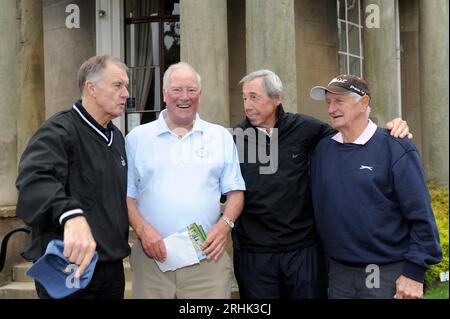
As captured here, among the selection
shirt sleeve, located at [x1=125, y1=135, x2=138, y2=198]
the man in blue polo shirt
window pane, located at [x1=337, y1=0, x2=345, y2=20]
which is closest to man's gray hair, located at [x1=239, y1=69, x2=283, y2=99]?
the man in blue polo shirt

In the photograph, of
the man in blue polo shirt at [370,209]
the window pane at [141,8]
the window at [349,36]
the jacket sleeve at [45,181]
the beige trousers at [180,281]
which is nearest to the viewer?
the jacket sleeve at [45,181]

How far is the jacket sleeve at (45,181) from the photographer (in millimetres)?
2605

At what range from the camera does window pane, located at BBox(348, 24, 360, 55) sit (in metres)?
10.8

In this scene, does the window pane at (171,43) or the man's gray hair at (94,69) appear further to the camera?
the window pane at (171,43)

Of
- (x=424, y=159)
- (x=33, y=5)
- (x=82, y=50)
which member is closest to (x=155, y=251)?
(x=33, y=5)

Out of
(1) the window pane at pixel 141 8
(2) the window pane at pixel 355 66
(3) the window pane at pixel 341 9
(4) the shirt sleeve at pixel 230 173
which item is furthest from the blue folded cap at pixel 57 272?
(2) the window pane at pixel 355 66

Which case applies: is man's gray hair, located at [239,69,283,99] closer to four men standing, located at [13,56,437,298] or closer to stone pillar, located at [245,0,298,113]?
four men standing, located at [13,56,437,298]

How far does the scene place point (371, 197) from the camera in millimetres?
3406

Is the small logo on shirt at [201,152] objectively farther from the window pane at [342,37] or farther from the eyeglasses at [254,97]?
the window pane at [342,37]

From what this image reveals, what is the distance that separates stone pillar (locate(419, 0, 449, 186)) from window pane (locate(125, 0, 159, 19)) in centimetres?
476

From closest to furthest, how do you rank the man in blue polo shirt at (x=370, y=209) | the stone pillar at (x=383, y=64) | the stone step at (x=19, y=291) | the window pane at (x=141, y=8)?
the man in blue polo shirt at (x=370, y=209) → the stone step at (x=19, y=291) → the stone pillar at (x=383, y=64) → the window pane at (x=141, y=8)

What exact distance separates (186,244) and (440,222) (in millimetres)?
5599

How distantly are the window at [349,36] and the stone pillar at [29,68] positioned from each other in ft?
17.7

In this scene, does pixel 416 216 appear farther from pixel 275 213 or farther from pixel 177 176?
pixel 177 176
